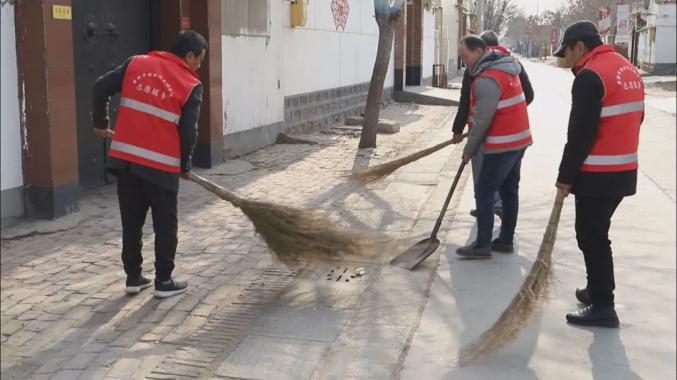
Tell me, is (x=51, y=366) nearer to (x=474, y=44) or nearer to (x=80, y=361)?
(x=80, y=361)

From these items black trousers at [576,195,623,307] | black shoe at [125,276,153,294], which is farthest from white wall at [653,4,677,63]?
black shoe at [125,276,153,294]

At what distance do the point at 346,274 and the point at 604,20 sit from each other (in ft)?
8.07

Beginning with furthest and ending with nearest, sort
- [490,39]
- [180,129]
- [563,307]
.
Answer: [490,39] < [563,307] < [180,129]

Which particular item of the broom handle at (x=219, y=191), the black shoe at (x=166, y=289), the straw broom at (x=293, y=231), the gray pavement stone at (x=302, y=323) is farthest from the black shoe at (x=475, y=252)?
the black shoe at (x=166, y=289)

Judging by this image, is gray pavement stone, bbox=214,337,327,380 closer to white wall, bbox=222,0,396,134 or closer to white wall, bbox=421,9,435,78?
white wall, bbox=222,0,396,134

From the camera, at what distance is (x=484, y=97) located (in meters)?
5.83

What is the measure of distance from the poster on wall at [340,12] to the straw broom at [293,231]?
11286 mm

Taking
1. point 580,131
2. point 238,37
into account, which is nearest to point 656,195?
point 580,131

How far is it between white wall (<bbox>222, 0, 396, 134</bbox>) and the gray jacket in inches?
205

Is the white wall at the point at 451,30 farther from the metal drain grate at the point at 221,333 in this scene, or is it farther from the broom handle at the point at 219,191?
the metal drain grate at the point at 221,333

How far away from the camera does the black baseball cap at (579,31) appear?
443 centimetres

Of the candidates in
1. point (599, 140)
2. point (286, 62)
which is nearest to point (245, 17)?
point (286, 62)

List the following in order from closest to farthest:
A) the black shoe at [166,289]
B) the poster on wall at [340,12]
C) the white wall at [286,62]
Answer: the black shoe at [166,289]
the white wall at [286,62]
the poster on wall at [340,12]

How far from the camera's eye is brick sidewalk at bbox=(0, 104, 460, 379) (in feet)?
13.4
